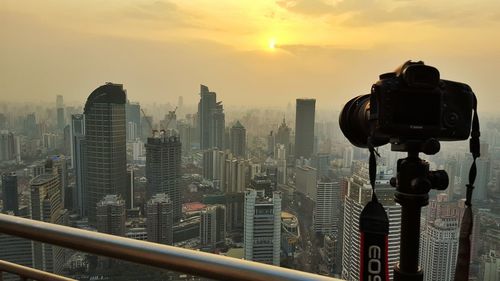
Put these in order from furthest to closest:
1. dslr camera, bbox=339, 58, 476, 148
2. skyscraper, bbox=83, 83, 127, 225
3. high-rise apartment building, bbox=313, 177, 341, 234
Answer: skyscraper, bbox=83, 83, 127, 225, high-rise apartment building, bbox=313, 177, 341, 234, dslr camera, bbox=339, 58, 476, 148

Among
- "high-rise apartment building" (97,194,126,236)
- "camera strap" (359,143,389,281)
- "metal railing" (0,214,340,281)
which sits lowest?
"high-rise apartment building" (97,194,126,236)

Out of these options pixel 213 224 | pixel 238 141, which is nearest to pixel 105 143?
pixel 238 141

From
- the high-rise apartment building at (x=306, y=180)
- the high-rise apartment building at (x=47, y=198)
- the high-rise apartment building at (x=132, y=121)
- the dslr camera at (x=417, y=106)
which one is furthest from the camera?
the high-rise apartment building at (x=132, y=121)

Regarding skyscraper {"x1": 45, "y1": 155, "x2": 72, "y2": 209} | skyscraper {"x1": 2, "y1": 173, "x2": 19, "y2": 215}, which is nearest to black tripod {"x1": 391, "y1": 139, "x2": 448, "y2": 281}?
skyscraper {"x1": 2, "y1": 173, "x2": 19, "y2": 215}

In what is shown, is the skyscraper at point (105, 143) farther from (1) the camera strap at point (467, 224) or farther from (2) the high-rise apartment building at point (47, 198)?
(1) the camera strap at point (467, 224)

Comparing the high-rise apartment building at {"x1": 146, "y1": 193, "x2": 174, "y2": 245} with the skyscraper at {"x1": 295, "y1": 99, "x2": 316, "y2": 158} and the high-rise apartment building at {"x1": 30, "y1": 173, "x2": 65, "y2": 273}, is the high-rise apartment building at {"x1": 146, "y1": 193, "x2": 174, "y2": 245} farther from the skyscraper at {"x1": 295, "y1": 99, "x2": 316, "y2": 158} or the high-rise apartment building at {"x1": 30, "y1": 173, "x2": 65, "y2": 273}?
the skyscraper at {"x1": 295, "y1": 99, "x2": 316, "y2": 158}

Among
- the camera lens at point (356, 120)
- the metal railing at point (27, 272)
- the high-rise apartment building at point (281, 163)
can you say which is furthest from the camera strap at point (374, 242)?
the high-rise apartment building at point (281, 163)

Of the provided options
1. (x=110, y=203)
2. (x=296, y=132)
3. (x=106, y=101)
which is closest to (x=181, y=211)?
(x=110, y=203)
